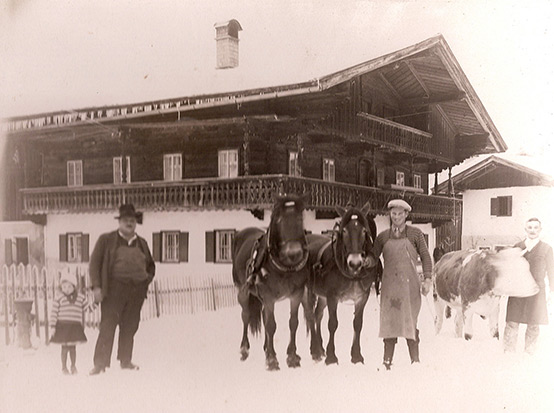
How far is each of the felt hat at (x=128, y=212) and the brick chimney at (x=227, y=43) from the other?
120cm

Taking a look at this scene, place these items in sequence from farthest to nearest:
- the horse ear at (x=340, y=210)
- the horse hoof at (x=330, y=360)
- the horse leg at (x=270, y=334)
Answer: the horse hoof at (x=330, y=360) < the horse leg at (x=270, y=334) < the horse ear at (x=340, y=210)

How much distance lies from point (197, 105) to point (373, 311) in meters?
1.95

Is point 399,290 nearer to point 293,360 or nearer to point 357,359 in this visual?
point 357,359

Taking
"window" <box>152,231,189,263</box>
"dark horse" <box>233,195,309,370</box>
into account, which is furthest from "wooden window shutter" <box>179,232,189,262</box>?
"dark horse" <box>233,195,309,370</box>

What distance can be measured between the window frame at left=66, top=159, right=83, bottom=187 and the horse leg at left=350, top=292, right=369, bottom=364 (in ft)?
7.19

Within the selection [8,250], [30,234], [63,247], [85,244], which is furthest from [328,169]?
[8,250]

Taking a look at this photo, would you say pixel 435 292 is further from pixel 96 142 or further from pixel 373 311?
pixel 96 142

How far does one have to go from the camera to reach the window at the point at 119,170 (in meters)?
5.08

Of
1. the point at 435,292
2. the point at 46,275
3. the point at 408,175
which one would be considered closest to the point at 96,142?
the point at 46,275

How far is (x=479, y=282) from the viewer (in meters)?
5.34

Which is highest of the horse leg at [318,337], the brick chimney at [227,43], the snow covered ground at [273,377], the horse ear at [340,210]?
the brick chimney at [227,43]

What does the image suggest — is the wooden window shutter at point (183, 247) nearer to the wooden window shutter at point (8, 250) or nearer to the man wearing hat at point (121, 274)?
the man wearing hat at point (121, 274)

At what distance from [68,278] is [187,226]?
0.97m

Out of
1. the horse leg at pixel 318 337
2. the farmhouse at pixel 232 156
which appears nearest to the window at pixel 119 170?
the farmhouse at pixel 232 156
